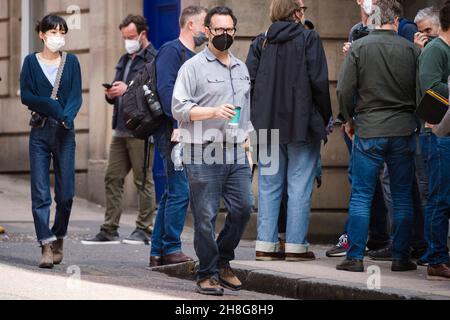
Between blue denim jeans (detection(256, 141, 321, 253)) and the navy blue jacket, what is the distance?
3.06 ft

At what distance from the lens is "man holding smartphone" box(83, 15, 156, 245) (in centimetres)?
1299

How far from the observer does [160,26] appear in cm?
1577

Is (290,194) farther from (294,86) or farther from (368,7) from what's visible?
(368,7)

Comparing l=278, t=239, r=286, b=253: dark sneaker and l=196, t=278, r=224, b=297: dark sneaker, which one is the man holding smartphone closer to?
l=278, t=239, r=286, b=253: dark sneaker

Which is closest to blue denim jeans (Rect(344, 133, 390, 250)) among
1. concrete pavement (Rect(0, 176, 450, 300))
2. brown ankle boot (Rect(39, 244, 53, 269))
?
concrete pavement (Rect(0, 176, 450, 300))

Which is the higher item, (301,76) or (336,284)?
(301,76)

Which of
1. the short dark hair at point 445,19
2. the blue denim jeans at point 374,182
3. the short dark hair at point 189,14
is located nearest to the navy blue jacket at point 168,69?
the short dark hair at point 189,14

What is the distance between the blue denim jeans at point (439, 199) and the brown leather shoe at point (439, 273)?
0.12 ft

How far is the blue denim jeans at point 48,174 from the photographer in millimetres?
10734

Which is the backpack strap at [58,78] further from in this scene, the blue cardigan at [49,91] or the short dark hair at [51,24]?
the short dark hair at [51,24]
